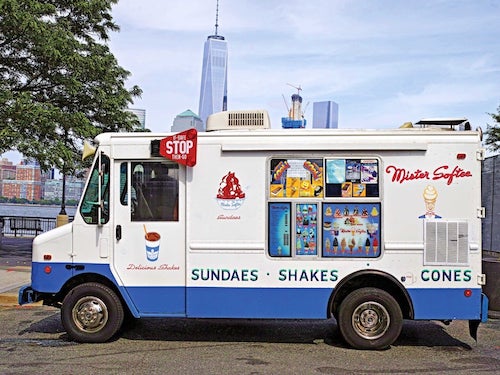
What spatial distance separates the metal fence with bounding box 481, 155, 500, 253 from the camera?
1434 centimetres

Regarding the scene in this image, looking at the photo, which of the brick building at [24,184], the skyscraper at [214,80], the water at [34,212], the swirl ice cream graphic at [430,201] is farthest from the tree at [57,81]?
the water at [34,212]

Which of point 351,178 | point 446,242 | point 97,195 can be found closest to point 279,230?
point 351,178

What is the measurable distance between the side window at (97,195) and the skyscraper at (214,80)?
37.1 feet

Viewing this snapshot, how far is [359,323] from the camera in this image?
6734 mm

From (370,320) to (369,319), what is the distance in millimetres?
17

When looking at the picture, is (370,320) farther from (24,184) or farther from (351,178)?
(24,184)

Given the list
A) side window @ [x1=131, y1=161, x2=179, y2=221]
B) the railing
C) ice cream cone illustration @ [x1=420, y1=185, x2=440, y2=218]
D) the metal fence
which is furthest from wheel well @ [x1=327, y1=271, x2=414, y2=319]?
the railing

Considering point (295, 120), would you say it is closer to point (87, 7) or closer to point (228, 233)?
point (228, 233)

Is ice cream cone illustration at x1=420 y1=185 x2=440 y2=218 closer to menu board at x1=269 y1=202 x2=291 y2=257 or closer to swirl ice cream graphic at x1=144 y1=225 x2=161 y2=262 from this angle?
menu board at x1=269 y1=202 x2=291 y2=257

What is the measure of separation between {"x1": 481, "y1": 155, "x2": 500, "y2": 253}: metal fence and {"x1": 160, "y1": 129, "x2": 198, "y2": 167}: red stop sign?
9722 millimetres

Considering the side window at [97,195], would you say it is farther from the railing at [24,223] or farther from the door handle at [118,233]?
the railing at [24,223]

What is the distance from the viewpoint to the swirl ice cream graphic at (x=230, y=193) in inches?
269

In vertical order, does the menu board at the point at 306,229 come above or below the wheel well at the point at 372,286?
above

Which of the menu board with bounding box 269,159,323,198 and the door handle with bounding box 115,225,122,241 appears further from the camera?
the door handle with bounding box 115,225,122,241
